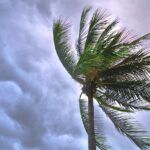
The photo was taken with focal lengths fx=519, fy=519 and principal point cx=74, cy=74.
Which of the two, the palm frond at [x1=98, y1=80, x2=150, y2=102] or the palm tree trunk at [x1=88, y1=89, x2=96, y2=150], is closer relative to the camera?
the palm tree trunk at [x1=88, y1=89, x2=96, y2=150]

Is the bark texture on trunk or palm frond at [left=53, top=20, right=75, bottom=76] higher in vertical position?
palm frond at [left=53, top=20, right=75, bottom=76]

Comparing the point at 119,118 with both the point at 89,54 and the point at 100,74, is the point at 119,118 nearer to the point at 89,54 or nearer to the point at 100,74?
the point at 100,74

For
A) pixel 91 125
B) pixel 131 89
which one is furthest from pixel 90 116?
pixel 131 89

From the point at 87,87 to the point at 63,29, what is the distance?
2976mm

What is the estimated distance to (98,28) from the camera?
2227cm

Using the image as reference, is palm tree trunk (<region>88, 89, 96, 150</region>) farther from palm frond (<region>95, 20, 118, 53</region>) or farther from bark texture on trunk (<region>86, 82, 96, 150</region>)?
palm frond (<region>95, 20, 118, 53</region>)

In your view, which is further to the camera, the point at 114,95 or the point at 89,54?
the point at 114,95

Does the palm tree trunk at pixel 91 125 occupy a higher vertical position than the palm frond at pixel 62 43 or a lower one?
lower

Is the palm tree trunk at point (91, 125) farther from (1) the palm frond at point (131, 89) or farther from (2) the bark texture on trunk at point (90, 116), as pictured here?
(1) the palm frond at point (131, 89)

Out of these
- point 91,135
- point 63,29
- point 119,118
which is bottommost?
point 91,135

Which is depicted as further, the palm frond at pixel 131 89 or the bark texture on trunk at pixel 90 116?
the palm frond at pixel 131 89

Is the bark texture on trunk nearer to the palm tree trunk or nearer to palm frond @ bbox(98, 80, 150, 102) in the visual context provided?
the palm tree trunk

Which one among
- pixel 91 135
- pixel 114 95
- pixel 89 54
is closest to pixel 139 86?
pixel 114 95

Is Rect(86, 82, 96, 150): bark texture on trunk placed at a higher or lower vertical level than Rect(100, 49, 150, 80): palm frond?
lower
